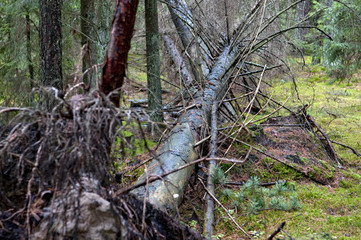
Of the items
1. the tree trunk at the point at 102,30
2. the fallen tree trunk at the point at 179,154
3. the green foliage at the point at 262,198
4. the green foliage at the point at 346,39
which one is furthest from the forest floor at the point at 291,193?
the green foliage at the point at 346,39

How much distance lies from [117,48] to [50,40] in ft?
12.5

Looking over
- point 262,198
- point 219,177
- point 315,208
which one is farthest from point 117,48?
point 315,208

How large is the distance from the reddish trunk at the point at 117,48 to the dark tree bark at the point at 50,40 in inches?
140

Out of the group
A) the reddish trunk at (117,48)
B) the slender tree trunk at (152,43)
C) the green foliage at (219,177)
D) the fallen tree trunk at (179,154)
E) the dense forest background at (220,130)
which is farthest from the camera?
the slender tree trunk at (152,43)

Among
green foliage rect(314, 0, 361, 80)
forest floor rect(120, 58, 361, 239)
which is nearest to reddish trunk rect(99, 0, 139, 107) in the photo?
forest floor rect(120, 58, 361, 239)

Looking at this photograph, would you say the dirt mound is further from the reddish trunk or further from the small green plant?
the reddish trunk

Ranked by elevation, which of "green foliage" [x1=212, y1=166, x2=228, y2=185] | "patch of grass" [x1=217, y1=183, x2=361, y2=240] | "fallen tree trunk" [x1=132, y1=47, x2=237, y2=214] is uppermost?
"fallen tree trunk" [x1=132, y1=47, x2=237, y2=214]

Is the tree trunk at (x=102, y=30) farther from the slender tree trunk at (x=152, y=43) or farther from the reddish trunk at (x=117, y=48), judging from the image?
the reddish trunk at (x=117, y=48)

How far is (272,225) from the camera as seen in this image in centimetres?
359

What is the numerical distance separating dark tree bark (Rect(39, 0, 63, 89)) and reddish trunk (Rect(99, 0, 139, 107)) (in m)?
3.55

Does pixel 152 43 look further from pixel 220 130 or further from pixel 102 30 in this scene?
pixel 220 130

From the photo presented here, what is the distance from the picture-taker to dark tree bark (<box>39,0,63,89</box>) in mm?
5523

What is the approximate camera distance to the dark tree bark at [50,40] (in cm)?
552

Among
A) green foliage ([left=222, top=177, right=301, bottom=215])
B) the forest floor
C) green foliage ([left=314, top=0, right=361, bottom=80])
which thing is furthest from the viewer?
green foliage ([left=314, top=0, right=361, bottom=80])
